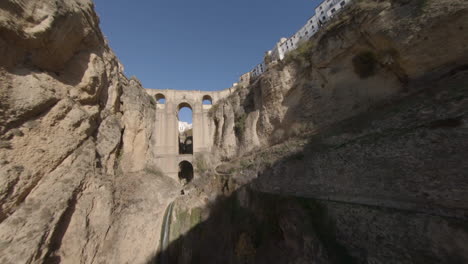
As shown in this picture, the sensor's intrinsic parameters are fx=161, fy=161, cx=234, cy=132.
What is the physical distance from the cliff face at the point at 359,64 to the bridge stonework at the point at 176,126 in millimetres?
7502

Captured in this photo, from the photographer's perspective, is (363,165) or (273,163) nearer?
(363,165)

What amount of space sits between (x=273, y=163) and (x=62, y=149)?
8.03 metres

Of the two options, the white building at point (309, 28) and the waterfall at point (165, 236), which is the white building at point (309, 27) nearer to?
the white building at point (309, 28)

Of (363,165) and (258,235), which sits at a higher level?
(363,165)

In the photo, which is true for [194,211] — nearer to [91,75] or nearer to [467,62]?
[91,75]

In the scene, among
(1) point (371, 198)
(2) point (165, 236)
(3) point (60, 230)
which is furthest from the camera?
(2) point (165, 236)

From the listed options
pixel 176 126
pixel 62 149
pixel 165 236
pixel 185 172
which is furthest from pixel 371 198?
pixel 185 172

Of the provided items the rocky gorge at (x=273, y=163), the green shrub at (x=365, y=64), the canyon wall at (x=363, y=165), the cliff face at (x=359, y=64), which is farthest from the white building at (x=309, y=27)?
the green shrub at (x=365, y=64)

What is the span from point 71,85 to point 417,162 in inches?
422

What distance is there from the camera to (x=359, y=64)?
8.27 m

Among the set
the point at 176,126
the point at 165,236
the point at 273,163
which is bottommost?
the point at 165,236

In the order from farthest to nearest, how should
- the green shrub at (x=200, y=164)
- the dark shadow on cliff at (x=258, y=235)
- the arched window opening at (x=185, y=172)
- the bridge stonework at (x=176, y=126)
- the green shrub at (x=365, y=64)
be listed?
1. the arched window opening at (x=185, y=172)
2. the green shrub at (x=200, y=164)
3. the bridge stonework at (x=176, y=126)
4. the green shrub at (x=365, y=64)
5. the dark shadow on cliff at (x=258, y=235)

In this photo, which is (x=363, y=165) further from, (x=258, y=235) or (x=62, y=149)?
(x=62, y=149)

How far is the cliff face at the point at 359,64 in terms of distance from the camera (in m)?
5.69
